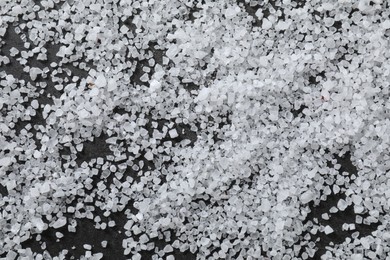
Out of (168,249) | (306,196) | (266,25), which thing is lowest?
(168,249)

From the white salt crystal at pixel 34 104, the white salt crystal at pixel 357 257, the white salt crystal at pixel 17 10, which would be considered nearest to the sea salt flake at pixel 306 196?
the white salt crystal at pixel 357 257

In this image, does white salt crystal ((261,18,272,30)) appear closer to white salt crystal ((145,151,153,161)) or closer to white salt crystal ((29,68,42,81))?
white salt crystal ((145,151,153,161))

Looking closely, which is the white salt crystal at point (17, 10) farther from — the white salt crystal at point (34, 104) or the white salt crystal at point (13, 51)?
the white salt crystal at point (34, 104)

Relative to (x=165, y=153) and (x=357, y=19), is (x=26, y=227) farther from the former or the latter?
(x=357, y=19)

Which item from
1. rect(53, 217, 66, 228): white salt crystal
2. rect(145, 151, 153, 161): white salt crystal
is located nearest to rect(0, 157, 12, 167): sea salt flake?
rect(53, 217, 66, 228): white salt crystal

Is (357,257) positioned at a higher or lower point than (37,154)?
lower

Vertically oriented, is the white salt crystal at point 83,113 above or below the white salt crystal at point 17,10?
below

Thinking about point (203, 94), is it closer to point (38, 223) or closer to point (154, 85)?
point (154, 85)

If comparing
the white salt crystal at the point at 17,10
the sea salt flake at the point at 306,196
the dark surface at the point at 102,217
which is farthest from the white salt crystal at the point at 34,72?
the sea salt flake at the point at 306,196

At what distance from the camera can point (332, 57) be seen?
1266 millimetres

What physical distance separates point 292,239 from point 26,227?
59 cm

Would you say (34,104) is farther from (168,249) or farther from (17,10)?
(168,249)

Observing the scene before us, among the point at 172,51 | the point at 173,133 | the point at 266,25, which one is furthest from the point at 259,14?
the point at 173,133

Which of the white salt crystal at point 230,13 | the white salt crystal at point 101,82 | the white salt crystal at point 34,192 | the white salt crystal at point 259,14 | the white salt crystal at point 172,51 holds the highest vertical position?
the white salt crystal at point 230,13
